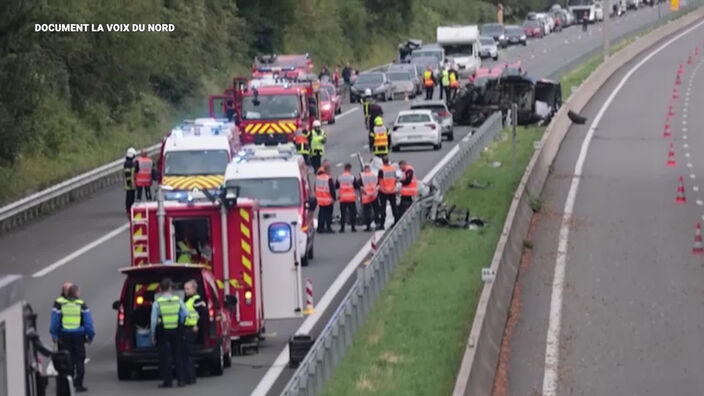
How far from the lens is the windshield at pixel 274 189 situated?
30953 mm

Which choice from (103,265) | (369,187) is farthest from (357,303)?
(369,187)

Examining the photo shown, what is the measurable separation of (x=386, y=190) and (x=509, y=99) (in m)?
23.4

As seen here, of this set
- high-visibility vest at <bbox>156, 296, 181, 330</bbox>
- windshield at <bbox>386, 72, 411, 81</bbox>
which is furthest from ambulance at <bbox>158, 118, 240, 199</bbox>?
windshield at <bbox>386, 72, 411, 81</bbox>

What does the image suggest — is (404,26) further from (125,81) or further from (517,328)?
(517,328)

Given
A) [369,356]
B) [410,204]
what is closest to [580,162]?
[410,204]

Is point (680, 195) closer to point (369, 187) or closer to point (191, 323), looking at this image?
point (369, 187)

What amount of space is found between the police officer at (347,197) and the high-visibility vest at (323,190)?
44cm

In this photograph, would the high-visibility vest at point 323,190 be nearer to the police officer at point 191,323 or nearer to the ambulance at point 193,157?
the ambulance at point 193,157

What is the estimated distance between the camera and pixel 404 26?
4257 inches

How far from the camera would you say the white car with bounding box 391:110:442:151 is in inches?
2069

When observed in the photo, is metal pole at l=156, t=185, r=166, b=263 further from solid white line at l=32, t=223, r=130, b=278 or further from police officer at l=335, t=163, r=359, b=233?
police officer at l=335, t=163, r=359, b=233

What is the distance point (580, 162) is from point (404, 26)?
199ft

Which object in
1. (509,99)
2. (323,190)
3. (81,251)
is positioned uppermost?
(509,99)

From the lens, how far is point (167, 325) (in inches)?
835
